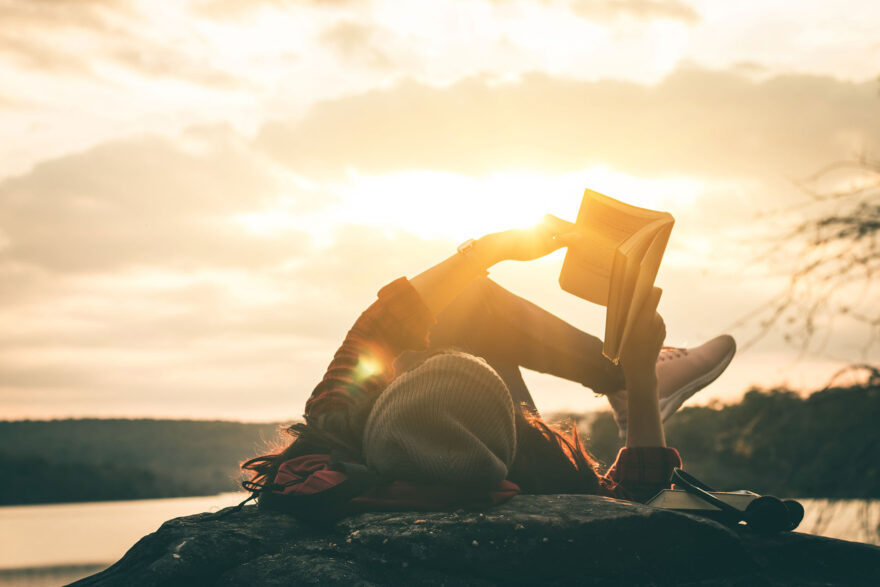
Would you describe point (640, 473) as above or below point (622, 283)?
below

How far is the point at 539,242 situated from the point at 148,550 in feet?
5.98

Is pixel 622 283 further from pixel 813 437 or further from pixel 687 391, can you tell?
pixel 813 437

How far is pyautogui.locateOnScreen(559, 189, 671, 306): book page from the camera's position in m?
2.94

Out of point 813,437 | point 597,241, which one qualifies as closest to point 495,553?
point 597,241

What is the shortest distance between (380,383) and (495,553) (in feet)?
2.47

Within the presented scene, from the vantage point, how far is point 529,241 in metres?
2.88

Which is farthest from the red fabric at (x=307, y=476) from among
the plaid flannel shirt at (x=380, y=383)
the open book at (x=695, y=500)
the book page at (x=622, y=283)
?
the book page at (x=622, y=283)

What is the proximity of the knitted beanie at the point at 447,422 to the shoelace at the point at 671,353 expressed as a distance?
2178 mm

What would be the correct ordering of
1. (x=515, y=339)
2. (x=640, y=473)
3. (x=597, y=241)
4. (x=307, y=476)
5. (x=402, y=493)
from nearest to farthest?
1. (x=402, y=493)
2. (x=307, y=476)
3. (x=640, y=473)
4. (x=597, y=241)
5. (x=515, y=339)

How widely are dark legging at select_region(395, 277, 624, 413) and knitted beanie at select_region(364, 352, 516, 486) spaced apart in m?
1.13

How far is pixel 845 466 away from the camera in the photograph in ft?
17.9

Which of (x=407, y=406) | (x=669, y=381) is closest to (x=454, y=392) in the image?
(x=407, y=406)

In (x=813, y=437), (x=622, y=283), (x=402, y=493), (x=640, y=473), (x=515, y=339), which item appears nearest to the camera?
(x=402, y=493)

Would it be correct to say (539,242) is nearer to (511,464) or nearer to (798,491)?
(511,464)
